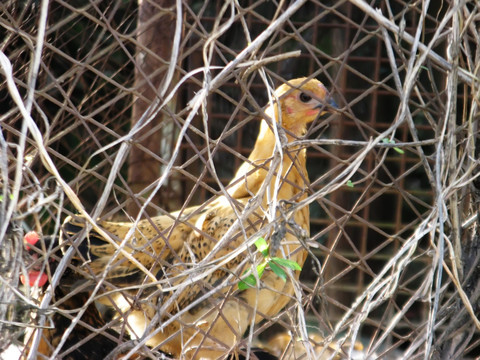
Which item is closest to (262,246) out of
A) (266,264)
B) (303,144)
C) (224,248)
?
(266,264)


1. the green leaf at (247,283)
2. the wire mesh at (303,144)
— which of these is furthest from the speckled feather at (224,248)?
the green leaf at (247,283)

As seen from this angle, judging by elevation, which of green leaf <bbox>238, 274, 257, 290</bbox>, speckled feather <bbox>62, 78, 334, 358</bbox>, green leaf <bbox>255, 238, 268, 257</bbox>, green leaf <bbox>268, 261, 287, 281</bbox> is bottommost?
speckled feather <bbox>62, 78, 334, 358</bbox>

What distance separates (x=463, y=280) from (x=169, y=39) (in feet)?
4.95

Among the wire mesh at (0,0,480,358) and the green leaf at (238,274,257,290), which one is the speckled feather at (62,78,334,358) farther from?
the green leaf at (238,274,257,290)

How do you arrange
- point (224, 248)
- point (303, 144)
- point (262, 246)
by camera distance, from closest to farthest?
point (262, 246) < point (303, 144) < point (224, 248)

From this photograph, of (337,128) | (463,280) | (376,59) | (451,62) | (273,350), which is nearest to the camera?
(451,62)

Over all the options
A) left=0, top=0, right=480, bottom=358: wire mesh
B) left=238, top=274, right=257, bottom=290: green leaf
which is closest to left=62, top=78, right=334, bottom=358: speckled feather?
left=0, top=0, right=480, bottom=358: wire mesh

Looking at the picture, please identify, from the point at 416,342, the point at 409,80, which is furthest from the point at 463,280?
the point at 409,80

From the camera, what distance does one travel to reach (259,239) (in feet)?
4.56

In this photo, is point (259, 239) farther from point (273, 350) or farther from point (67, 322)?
point (273, 350)

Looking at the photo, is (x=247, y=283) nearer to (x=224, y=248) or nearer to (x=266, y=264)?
(x=266, y=264)

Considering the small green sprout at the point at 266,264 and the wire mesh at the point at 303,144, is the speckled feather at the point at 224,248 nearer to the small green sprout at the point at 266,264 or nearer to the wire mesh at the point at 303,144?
the wire mesh at the point at 303,144

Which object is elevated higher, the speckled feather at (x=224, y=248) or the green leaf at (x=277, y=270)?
the green leaf at (x=277, y=270)

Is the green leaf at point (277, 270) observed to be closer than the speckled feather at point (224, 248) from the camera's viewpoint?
Yes
